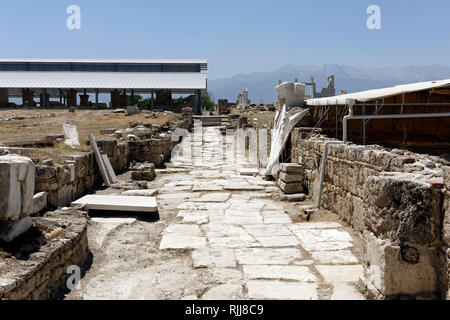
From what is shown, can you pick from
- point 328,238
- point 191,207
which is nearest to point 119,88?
point 191,207

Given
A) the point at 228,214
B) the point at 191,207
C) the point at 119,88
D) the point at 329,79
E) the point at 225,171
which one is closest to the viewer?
the point at 228,214

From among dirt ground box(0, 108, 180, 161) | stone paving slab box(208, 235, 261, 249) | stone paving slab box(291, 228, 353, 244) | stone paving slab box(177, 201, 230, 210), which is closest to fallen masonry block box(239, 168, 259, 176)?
stone paving slab box(177, 201, 230, 210)

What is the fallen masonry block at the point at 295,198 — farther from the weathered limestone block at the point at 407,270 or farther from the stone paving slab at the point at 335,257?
the weathered limestone block at the point at 407,270

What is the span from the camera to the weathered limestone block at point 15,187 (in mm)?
4102

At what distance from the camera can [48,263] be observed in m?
4.02

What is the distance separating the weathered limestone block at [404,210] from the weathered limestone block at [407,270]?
0.09 m

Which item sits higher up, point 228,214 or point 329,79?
point 329,79

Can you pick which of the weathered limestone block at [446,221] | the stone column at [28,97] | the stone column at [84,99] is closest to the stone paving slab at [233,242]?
the weathered limestone block at [446,221]

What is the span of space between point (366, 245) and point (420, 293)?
0.66m

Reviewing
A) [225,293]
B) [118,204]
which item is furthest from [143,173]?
[225,293]

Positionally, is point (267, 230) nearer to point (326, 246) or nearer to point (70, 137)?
point (326, 246)

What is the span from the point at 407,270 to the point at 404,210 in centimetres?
54
